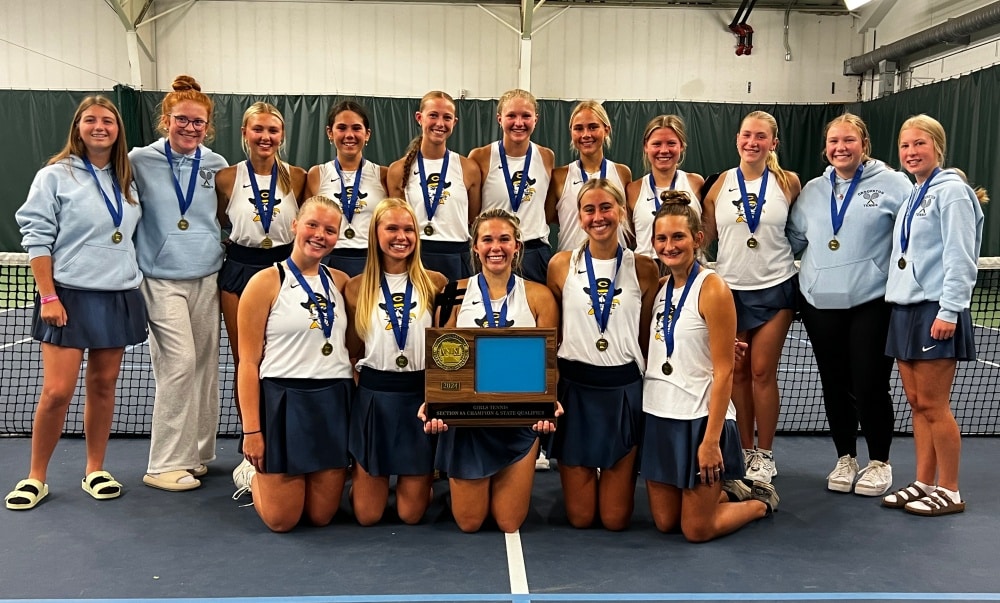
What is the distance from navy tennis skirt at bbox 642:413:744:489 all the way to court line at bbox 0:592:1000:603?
21.5 inches

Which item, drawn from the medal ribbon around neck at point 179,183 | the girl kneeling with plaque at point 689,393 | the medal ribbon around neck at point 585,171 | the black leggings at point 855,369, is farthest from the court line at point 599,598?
the medal ribbon around neck at point 585,171

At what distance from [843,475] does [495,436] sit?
1975 mm

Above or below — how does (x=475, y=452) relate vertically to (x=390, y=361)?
below

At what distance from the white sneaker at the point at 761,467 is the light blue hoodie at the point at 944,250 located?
1057 millimetres

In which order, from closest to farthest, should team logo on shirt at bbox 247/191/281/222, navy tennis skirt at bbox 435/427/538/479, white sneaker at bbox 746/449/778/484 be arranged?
navy tennis skirt at bbox 435/427/538/479, team logo on shirt at bbox 247/191/281/222, white sneaker at bbox 746/449/778/484

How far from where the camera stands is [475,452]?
3510 millimetres

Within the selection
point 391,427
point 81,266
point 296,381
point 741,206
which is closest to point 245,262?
point 81,266

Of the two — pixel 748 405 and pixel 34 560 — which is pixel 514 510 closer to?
pixel 748 405

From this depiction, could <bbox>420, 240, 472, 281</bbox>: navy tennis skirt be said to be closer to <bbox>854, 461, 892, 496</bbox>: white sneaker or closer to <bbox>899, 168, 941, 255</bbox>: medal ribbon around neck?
<bbox>899, 168, 941, 255</bbox>: medal ribbon around neck

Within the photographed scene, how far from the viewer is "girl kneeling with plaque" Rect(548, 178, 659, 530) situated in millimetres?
3562

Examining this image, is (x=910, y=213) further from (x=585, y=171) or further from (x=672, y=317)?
(x=585, y=171)

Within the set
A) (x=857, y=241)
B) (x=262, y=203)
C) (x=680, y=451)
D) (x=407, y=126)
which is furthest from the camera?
(x=407, y=126)

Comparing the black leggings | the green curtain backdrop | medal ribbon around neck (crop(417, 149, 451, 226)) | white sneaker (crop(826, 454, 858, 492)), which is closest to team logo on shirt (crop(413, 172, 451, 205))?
medal ribbon around neck (crop(417, 149, 451, 226))

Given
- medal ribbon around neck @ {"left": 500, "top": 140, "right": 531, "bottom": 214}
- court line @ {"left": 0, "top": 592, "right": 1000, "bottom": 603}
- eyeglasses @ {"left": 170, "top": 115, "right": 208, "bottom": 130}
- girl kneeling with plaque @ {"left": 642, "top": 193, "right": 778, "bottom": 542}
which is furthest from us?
medal ribbon around neck @ {"left": 500, "top": 140, "right": 531, "bottom": 214}
